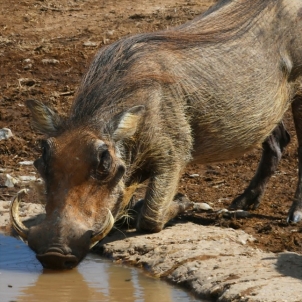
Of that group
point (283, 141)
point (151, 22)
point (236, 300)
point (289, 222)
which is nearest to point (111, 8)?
point (151, 22)

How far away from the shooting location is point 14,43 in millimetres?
11539

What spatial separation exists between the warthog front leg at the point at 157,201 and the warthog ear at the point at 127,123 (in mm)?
428

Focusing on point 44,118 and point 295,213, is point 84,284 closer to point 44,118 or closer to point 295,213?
point 44,118

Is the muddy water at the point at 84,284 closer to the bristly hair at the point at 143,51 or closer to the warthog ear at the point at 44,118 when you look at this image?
the warthog ear at the point at 44,118

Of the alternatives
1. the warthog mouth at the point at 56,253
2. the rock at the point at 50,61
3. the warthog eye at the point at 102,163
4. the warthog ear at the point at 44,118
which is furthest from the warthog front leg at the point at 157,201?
the rock at the point at 50,61

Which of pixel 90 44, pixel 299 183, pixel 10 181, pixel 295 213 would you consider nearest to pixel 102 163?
pixel 295 213

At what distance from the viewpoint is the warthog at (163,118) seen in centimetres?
615

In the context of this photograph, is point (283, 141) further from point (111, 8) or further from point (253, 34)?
point (111, 8)

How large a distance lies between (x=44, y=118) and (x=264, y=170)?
2006 mm

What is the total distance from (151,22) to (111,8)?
80cm

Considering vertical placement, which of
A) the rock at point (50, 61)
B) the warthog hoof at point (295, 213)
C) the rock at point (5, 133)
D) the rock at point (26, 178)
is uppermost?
the rock at point (50, 61)

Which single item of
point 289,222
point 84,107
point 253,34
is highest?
point 253,34

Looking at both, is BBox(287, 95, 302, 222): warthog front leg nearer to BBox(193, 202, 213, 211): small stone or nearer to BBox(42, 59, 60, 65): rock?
BBox(193, 202, 213, 211): small stone

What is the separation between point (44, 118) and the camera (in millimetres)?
6574
